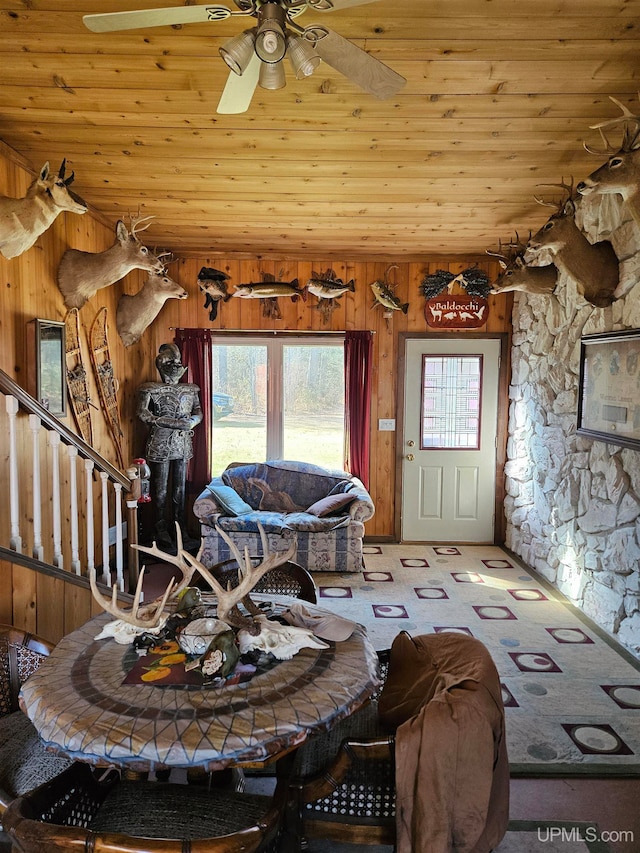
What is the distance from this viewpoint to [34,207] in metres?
2.93

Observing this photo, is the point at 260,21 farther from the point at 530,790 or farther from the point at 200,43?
the point at 530,790

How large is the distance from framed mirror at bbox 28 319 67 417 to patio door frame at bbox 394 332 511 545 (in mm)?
3065

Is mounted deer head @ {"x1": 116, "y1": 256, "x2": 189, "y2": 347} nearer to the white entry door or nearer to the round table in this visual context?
the white entry door

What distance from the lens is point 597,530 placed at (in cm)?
379

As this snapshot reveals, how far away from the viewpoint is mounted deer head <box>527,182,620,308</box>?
352cm

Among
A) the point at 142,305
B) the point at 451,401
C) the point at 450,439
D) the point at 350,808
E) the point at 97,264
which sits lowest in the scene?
the point at 350,808

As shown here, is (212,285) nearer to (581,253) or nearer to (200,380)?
(200,380)

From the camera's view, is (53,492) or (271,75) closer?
(271,75)

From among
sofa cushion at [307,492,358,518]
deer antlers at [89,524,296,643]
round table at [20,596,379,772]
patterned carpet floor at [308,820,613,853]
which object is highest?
deer antlers at [89,524,296,643]

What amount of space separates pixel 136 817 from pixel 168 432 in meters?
3.88

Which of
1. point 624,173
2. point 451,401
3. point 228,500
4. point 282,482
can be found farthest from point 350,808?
point 451,401

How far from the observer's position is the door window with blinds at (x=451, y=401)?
18.7 ft

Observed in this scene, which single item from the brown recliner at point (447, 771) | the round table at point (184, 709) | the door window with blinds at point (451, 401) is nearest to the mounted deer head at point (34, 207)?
the round table at point (184, 709)

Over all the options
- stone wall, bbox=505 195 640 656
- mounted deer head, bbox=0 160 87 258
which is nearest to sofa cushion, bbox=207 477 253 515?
stone wall, bbox=505 195 640 656
